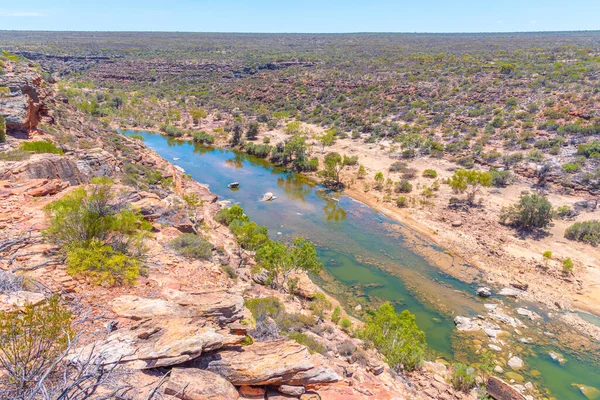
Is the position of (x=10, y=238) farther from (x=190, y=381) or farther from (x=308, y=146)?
(x=308, y=146)

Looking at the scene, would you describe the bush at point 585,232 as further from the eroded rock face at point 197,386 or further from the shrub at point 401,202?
the eroded rock face at point 197,386

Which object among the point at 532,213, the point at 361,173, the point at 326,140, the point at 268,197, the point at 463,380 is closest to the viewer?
the point at 463,380

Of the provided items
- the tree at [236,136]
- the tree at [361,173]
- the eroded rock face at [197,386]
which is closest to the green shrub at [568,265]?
the tree at [361,173]

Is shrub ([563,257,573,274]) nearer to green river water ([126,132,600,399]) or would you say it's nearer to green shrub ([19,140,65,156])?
green river water ([126,132,600,399])

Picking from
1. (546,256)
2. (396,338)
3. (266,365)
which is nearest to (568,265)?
(546,256)

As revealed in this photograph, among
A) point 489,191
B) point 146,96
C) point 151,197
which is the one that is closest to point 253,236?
point 151,197

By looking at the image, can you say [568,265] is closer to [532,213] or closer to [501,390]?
[532,213]

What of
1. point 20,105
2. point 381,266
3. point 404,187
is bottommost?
point 381,266

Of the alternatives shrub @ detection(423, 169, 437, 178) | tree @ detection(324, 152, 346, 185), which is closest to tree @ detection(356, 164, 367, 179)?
tree @ detection(324, 152, 346, 185)
